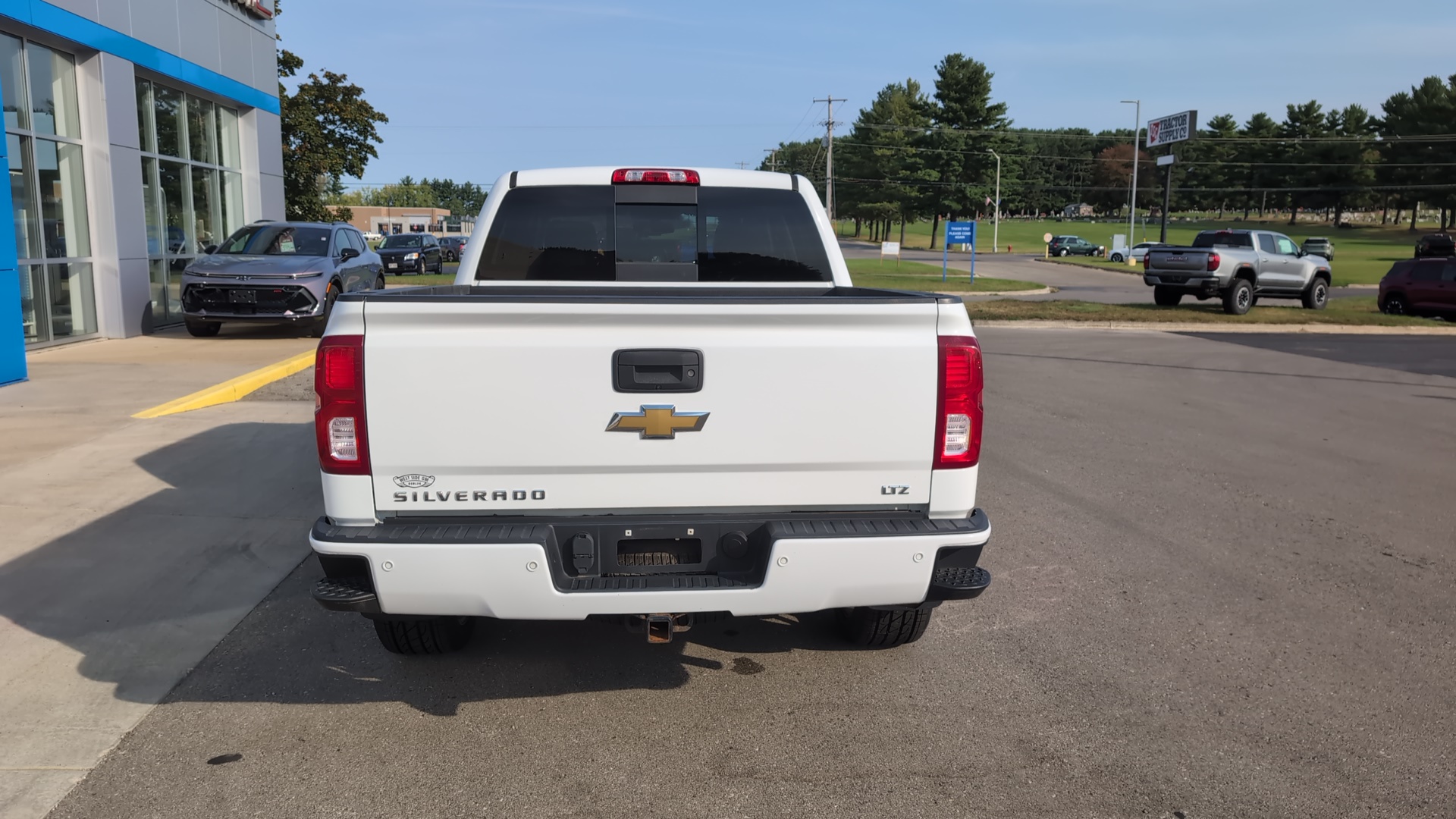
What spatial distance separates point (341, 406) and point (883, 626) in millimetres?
2374

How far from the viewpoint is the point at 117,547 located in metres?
5.96

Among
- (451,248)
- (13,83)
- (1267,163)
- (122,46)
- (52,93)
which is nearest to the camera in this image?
(13,83)

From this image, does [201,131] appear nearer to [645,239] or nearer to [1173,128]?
[645,239]

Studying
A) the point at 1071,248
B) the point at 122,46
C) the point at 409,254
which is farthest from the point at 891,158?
the point at 122,46

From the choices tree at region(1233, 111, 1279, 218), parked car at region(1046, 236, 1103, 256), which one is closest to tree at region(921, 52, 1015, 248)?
parked car at region(1046, 236, 1103, 256)

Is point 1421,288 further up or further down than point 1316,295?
further up

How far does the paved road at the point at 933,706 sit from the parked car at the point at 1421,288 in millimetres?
21595

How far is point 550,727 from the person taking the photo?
389cm

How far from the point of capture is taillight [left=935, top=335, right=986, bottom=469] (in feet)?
11.6

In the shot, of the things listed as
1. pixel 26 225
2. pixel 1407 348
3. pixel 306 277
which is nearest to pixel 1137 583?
pixel 306 277

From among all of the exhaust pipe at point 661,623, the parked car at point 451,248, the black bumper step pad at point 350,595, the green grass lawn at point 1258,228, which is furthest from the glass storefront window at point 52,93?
the green grass lawn at point 1258,228

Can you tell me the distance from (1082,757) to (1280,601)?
2316 mm

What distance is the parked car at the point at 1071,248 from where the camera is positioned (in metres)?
75.4

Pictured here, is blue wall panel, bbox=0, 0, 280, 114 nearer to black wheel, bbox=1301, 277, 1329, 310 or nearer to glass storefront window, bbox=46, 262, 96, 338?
glass storefront window, bbox=46, 262, 96, 338
